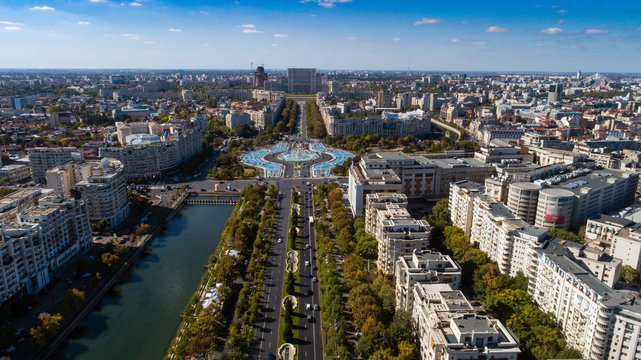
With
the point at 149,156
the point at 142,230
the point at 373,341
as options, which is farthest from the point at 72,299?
the point at 149,156

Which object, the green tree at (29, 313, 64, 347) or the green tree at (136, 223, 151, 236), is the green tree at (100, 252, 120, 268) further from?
the green tree at (29, 313, 64, 347)

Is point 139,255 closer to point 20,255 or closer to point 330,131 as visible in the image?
point 20,255

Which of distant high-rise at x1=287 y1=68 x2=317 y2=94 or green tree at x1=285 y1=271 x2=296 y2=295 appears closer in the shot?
green tree at x1=285 y1=271 x2=296 y2=295

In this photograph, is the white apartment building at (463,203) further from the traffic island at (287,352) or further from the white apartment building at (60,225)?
the white apartment building at (60,225)

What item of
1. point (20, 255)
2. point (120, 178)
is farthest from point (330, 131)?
point (20, 255)

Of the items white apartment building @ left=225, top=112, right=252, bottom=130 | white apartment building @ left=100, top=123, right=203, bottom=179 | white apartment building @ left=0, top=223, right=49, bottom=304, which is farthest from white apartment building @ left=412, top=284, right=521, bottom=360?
white apartment building @ left=225, top=112, right=252, bottom=130

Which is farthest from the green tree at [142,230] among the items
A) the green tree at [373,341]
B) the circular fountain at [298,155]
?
the circular fountain at [298,155]

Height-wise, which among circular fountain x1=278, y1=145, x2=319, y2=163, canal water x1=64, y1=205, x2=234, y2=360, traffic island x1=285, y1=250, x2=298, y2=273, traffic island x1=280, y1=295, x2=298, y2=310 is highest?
circular fountain x1=278, y1=145, x2=319, y2=163

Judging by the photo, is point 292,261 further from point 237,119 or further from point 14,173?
point 237,119
